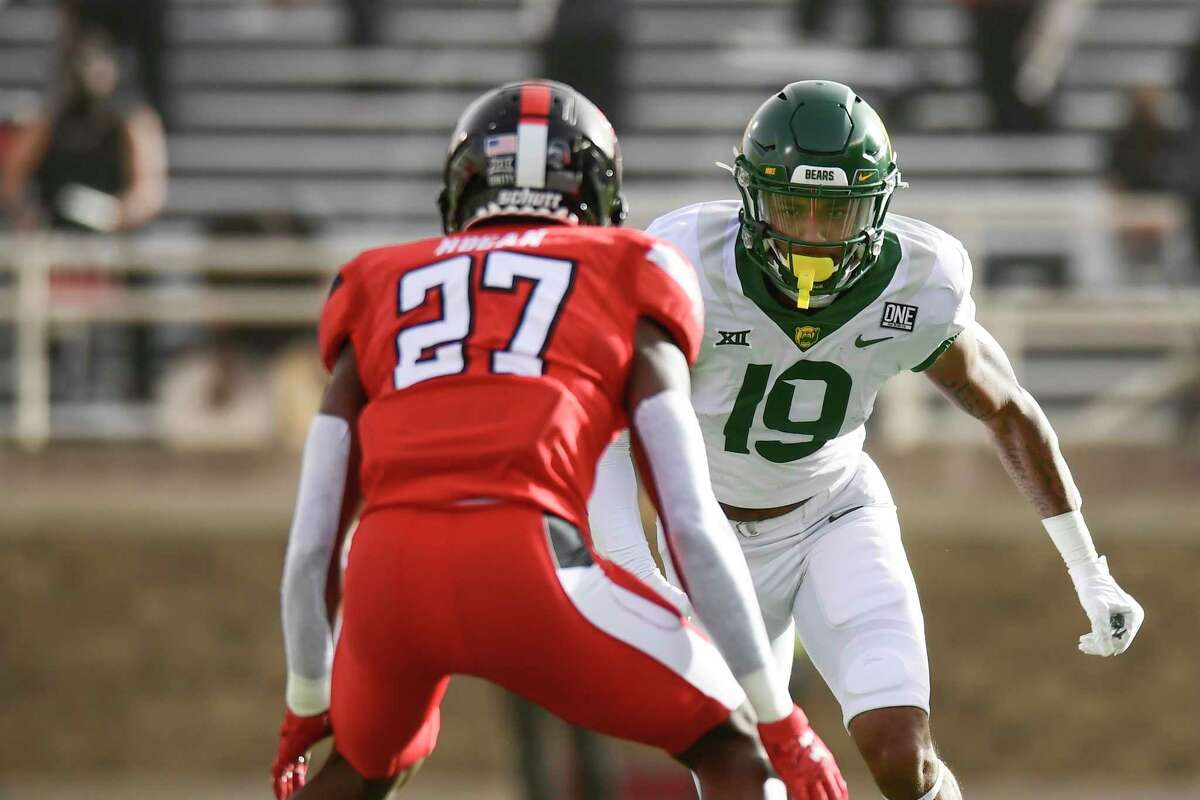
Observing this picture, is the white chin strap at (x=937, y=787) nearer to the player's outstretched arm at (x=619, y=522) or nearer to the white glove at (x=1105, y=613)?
the white glove at (x=1105, y=613)

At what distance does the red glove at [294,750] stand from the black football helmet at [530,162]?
98 centimetres

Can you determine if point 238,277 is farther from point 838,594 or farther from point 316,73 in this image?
point 838,594

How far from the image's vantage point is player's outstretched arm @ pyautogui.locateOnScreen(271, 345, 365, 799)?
3.57 metres

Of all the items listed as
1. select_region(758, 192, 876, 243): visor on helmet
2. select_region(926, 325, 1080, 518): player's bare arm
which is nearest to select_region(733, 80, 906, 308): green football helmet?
select_region(758, 192, 876, 243): visor on helmet

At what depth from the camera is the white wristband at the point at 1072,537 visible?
481 cm

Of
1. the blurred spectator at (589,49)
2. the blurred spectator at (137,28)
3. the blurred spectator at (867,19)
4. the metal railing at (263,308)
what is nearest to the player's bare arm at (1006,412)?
the metal railing at (263,308)

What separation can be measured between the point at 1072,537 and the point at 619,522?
1122mm

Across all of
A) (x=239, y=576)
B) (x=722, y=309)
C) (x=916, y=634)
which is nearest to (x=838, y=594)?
(x=916, y=634)

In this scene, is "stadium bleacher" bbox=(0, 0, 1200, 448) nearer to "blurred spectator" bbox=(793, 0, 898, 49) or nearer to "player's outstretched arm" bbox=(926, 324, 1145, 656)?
"blurred spectator" bbox=(793, 0, 898, 49)

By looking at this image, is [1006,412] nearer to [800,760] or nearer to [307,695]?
[800,760]

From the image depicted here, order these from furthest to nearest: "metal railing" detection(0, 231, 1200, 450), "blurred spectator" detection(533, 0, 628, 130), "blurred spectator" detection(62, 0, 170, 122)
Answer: "blurred spectator" detection(62, 0, 170, 122), "blurred spectator" detection(533, 0, 628, 130), "metal railing" detection(0, 231, 1200, 450)

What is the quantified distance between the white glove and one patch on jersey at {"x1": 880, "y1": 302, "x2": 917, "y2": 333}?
0.81 m

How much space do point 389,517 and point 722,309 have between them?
55.1 inches

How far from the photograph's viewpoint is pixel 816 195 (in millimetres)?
4387
